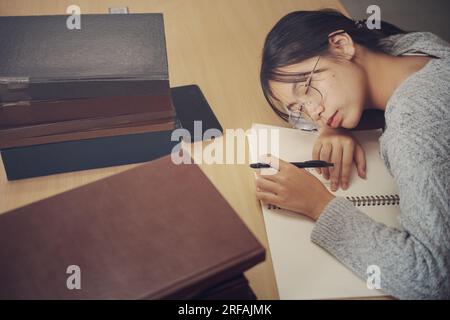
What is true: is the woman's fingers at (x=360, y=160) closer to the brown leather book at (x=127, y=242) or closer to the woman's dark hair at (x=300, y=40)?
the woman's dark hair at (x=300, y=40)

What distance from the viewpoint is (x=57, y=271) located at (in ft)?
1.63

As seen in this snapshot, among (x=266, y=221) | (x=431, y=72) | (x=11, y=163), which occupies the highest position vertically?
(x=431, y=72)

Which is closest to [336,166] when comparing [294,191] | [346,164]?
[346,164]

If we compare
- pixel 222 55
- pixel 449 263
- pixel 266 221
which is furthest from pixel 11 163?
pixel 449 263

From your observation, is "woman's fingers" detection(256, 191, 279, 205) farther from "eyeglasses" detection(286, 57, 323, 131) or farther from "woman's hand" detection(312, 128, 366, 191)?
"eyeglasses" detection(286, 57, 323, 131)

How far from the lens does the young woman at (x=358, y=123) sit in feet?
2.09

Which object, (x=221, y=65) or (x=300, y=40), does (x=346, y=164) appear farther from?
(x=221, y=65)

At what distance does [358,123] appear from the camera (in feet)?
3.30

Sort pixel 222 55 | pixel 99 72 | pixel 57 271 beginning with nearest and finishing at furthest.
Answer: pixel 57 271, pixel 99 72, pixel 222 55

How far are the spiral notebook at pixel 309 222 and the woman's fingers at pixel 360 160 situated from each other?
0.04 feet

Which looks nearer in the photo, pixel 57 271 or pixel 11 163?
pixel 57 271

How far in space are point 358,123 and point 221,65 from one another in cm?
37

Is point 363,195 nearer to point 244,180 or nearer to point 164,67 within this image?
point 244,180
